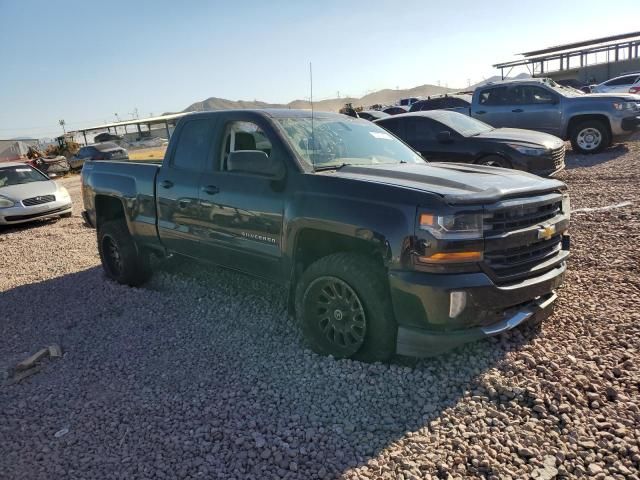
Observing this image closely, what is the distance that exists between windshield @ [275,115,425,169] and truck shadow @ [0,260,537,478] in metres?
1.49

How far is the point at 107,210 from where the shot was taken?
20.5ft

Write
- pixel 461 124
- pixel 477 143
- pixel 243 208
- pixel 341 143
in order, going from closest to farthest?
1. pixel 243 208
2. pixel 341 143
3. pixel 477 143
4. pixel 461 124

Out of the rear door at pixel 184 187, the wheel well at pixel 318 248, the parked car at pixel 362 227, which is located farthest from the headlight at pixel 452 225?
the rear door at pixel 184 187

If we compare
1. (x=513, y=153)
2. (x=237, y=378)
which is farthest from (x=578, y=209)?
(x=237, y=378)

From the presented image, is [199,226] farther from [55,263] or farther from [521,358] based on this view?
[55,263]

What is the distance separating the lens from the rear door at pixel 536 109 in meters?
12.0

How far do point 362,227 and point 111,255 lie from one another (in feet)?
13.0

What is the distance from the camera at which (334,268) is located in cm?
352

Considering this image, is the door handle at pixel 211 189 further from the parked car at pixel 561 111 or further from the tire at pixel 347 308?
the parked car at pixel 561 111

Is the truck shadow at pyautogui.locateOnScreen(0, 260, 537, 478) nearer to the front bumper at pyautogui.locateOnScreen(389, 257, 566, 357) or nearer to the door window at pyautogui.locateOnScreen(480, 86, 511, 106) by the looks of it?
the front bumper at pyautogui.locateOnScreen(389, 257, 566, 357)

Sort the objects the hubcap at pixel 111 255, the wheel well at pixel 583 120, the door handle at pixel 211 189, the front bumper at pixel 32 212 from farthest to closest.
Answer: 1. the wheel well at pixel 583 120
2. the front bumper at pixel 32 212
3. the hubcap at pixel 111 255
4. the door handle at pixel 211 189

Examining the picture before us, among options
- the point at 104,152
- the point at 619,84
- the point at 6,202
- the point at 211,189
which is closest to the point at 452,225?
the point at 211,189

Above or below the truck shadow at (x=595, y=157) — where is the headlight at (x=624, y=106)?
above

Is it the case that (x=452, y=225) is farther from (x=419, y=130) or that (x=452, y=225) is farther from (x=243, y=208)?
(x=419, y=130)
